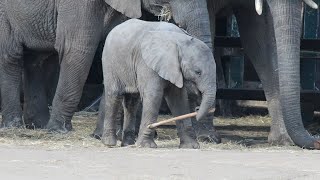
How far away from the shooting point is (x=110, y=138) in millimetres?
13148

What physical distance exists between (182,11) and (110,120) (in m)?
1.55

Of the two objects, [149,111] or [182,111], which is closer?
[149,111]

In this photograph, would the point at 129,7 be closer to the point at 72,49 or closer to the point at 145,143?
the point at 72,49

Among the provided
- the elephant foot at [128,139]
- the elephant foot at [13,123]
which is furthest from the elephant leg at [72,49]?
the elephant foot at [128,139]

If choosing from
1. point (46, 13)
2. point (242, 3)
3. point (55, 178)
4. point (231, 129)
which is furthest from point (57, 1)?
point (55, 178)

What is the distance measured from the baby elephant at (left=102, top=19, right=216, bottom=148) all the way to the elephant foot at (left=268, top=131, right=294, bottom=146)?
1838mm

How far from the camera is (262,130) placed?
16.9 m

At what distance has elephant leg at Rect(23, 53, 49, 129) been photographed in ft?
52.5

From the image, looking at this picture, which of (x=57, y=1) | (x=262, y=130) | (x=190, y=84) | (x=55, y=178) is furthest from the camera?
(x=262, y=130)

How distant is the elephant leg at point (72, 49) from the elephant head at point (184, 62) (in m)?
2.34

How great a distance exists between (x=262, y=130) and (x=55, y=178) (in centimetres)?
734

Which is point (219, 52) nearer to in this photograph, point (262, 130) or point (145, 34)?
point (262, 130)

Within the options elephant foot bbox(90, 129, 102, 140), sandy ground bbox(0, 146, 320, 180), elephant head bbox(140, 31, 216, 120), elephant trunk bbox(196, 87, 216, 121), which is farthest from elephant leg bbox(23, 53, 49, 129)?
elephant trunk bbox(196, 87, 216, 121)

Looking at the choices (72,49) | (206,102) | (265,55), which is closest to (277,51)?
(206,102)
